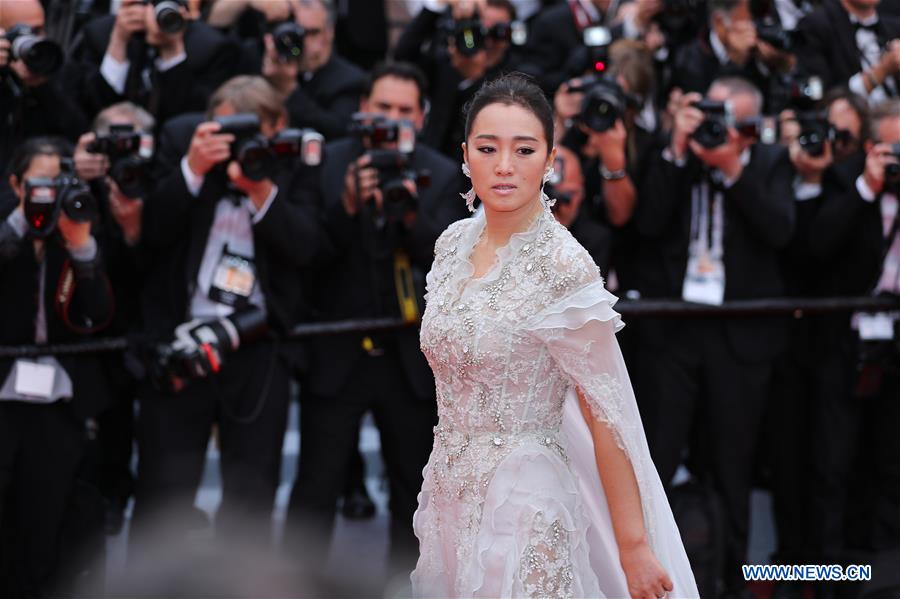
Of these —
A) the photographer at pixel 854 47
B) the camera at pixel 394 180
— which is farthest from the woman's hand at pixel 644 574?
the photographer at pixel 854 47

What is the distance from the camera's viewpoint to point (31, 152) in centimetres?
449

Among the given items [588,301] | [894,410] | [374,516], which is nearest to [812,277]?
[894,410]

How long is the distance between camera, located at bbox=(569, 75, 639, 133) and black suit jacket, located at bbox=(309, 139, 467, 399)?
0.56m

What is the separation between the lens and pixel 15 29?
186 inches

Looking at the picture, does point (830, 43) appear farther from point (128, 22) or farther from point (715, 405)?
point (128, 22)

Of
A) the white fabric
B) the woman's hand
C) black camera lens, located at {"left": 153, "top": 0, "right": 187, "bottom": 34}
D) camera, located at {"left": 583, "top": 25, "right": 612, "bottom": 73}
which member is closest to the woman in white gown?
the woman's hand

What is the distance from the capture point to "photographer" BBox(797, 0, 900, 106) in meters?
5.78

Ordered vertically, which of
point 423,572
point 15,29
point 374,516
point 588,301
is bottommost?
point 374,516

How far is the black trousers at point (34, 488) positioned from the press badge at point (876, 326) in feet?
9.59

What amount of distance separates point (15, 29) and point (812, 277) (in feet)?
10.6

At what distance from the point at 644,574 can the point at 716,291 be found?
2526mm

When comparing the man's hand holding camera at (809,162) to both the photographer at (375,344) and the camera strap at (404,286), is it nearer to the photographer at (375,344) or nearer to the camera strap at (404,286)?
the photographer at (375,344)

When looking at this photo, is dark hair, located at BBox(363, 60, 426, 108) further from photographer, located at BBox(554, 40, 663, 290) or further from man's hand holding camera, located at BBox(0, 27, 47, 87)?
man's hand holding camera, located at BBox(0, 27, 47, 87)

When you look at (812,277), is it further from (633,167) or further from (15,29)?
(15,29)
